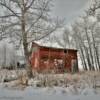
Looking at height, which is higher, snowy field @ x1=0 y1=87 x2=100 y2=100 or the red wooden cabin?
the red wooden cabin

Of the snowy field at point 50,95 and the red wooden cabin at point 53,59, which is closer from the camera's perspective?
the snowy field at point 50,95

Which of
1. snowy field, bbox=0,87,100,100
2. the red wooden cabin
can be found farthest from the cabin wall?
snowy field, bbox=0,87,100,100

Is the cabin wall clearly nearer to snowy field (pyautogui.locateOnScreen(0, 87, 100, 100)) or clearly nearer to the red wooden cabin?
the red wooden cabin

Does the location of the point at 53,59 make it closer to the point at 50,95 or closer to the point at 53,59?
the point at 53,59

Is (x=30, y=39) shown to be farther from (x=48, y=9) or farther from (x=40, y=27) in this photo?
(x=48, y=9)

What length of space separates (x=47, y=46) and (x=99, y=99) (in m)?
29.3

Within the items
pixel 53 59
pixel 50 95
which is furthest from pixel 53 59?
pixel 50 95

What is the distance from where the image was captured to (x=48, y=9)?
22.7m

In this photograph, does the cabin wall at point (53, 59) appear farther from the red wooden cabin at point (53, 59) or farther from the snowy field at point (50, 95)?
the snowy field at point (50, 95)

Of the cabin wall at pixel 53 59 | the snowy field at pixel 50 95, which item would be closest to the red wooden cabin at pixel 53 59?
the cabin wall at pixel 53 59

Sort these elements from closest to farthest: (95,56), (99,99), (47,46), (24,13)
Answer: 1. (99,99)
2. (24,13)
3. (47,46)
4. (95,56)

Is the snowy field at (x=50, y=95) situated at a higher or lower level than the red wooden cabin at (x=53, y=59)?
lower

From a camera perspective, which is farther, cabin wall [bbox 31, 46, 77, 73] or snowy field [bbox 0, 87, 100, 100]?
cabin wall [bbox 31, 46, 77, 73]

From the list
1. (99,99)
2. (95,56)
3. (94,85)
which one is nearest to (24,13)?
(94,85)
